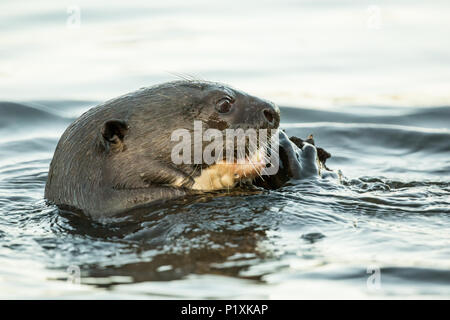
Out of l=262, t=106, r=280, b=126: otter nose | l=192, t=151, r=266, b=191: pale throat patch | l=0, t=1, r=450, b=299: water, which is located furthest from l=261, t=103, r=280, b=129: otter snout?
l=0, t=1, r=450, b=299: water

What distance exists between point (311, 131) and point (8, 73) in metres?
4.41

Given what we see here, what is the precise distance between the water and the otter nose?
1.64 feet

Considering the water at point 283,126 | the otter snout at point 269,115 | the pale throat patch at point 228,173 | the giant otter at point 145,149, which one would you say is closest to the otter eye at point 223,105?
the giant otter at point 145,149

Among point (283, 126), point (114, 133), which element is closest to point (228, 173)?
point (114, 133)

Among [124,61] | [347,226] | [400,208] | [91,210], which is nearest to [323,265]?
[347,226]

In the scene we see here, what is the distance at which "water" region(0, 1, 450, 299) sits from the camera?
16.5 feet

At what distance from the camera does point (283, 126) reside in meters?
9.62

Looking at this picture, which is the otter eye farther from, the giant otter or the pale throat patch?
the pale throat patch

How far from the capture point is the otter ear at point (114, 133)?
18.9ft

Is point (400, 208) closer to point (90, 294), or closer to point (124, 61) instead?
point (90, 294)

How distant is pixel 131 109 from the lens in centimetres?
593

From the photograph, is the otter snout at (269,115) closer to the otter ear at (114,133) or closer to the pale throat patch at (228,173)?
the pale throat patch at (228,173)

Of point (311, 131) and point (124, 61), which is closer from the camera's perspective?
point (311, 131)

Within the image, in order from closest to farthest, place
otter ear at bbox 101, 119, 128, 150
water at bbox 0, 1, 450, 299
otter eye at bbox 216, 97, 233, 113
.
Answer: water at bbox 0, 1, 450, 299, otter ear at bbox 101, 119, 128, 150, otter eye at bbox 216, 97, 233, 113
